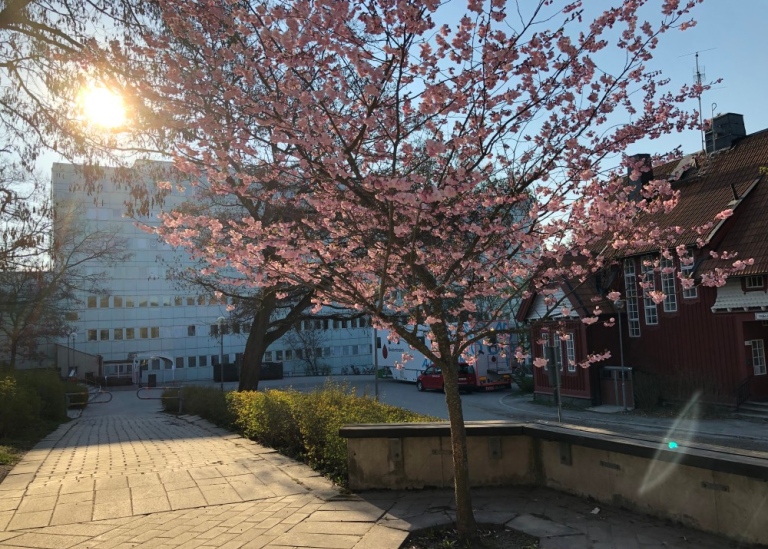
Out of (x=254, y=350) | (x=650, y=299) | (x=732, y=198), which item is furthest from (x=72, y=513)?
(x=732, y=198)

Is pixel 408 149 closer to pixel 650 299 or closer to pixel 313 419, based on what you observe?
pixel 313 419

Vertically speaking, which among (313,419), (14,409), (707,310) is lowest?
(14,409)

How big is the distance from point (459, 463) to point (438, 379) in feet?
96.0

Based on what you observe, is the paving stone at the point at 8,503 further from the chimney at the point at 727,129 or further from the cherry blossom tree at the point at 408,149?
the chimney at the point at 727,129

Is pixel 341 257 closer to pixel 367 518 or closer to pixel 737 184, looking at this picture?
pixel 367 518

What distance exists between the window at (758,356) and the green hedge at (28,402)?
21695 mm

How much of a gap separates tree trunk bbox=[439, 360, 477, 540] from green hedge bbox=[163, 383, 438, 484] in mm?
2490

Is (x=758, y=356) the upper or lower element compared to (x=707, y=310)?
lower

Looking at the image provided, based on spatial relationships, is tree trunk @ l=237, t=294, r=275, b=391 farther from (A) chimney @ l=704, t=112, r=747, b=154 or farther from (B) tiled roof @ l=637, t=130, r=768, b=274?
(A) chimney @ l=704, t=112, r=747, b=154

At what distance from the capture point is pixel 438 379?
34.2 meters

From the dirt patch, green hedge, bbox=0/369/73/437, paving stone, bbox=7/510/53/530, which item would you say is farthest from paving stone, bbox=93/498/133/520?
green hedge, bbox=0/369/73/437

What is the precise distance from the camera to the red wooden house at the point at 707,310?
19750 millimetres

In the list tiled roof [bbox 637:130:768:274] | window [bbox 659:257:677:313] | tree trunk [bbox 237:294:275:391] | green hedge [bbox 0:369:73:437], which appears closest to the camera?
green hedge [bbox 0:369:73:437]

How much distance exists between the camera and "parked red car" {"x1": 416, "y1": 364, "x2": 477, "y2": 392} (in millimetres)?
32406
